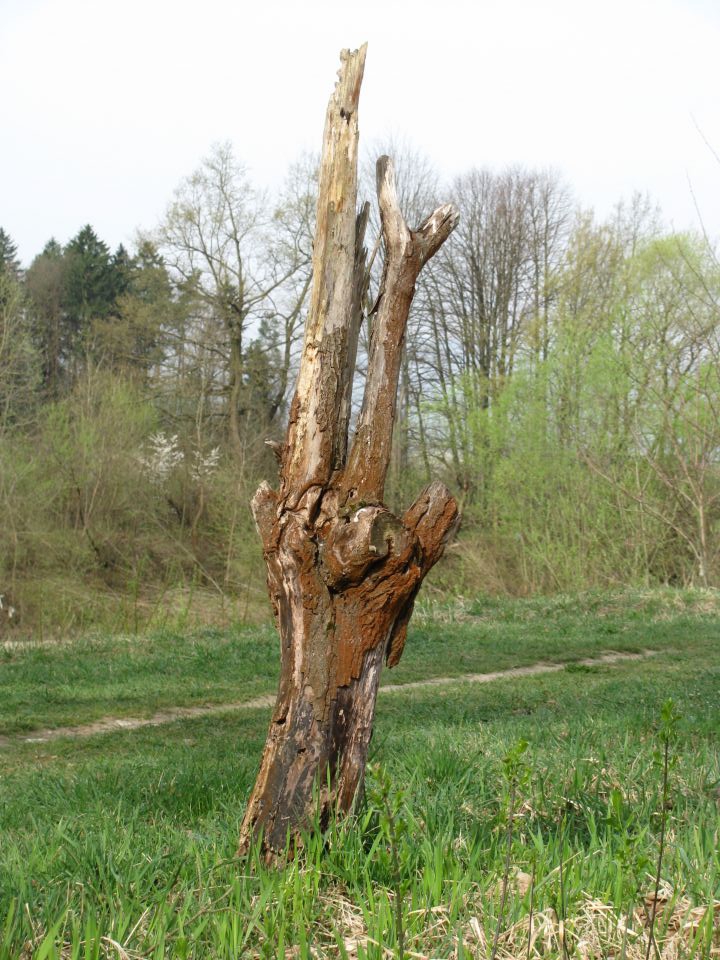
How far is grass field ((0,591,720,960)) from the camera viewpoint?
8.30 ft

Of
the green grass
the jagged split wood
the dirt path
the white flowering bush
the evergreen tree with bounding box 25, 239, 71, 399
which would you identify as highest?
the evergreen tree with bounding box 25, 239, 71, 399

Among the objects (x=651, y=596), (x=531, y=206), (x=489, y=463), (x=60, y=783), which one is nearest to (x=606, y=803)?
(x=60, y=783)

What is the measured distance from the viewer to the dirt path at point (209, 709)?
849cm

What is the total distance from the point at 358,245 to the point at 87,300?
156ft

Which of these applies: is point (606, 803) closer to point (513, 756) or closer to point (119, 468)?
point (513, 756)

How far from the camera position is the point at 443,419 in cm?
3042

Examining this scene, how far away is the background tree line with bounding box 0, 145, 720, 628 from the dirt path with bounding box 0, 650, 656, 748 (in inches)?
242

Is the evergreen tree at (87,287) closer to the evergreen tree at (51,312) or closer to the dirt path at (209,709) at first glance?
the evergreen tree at (51,312)

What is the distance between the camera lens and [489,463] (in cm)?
2720

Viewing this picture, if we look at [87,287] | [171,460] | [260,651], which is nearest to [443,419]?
[171,460]

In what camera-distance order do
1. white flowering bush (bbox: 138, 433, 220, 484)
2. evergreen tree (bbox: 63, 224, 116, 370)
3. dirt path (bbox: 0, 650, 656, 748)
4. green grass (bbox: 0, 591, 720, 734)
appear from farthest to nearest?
1. evergreen tree (bbox: 63, 224, 116, 370)
2. white flowering bush (bbox: 138, 433, 220, 484)
3. green grass (bbox: 0, 591, 720, 734)
4. dirt path (bbox: 0, 650, 656, 748)

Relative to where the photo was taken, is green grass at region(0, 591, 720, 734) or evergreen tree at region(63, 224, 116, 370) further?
evergreen tree at region(63, 224, 116, 370)

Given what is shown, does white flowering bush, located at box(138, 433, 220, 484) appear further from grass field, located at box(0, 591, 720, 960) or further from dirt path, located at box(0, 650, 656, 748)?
grass field, located at box(0, 591, 720, 960)

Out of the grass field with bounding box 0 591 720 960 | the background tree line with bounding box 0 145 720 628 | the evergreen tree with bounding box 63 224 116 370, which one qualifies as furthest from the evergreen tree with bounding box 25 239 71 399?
the grass field with bounding box 0 591 720 960
